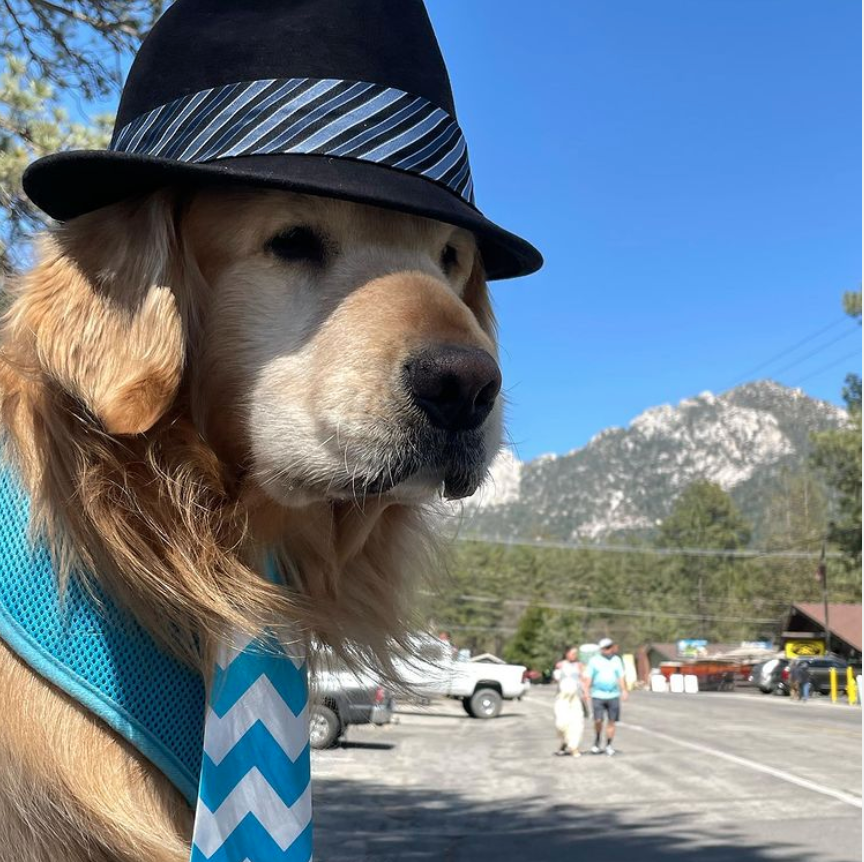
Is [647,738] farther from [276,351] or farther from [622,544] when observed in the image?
[622,544]

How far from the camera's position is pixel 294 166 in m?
1.85

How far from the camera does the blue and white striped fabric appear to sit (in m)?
1.88

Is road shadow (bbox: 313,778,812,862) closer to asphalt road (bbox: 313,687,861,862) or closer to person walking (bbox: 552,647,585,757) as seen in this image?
asphalt road (bbox: 313,687,861,862)

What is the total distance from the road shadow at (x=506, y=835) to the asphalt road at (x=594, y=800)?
0.02 m

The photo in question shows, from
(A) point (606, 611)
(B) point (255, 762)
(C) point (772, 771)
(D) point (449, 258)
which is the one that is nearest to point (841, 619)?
(A) point (606, 611)

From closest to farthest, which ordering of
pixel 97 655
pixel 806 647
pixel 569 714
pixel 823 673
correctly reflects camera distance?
pixel 97 655
pixel 569 714
pixel 823 673
pixel 806 647

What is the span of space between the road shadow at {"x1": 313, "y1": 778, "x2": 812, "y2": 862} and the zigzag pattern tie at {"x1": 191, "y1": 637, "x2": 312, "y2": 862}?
5.98 m

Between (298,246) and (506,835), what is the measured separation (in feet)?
25.9

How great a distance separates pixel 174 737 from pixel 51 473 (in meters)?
0.55

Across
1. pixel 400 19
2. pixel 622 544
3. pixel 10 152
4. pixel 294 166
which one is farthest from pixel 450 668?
pixel 622 544

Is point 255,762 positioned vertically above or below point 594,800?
above

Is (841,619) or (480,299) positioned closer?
(480,299)

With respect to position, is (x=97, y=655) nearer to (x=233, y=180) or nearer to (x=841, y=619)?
(x=233, y=180)

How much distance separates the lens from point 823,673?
47750mm
